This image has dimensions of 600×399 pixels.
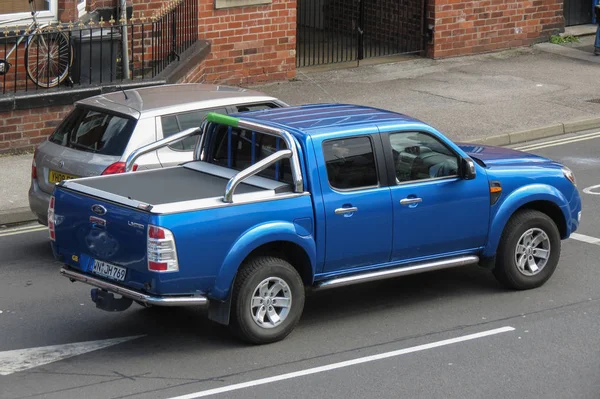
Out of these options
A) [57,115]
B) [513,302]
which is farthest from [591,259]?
[57,115]

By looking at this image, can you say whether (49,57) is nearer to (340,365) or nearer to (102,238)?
(102,238)

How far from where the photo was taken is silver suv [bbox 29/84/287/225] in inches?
440

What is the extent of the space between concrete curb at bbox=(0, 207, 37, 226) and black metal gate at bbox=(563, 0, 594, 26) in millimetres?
15109

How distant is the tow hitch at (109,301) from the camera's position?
880 cm

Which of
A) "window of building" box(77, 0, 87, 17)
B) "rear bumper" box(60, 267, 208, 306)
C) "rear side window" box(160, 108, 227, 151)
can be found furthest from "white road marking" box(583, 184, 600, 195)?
"window of building" box(77, 0, 87, 17)

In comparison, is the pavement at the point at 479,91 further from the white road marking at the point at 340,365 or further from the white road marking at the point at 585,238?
the white road marking at the point at 340,365

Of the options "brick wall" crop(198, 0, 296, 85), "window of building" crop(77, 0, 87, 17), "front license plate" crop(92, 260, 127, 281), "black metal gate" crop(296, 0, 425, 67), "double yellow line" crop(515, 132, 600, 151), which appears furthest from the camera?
"black metal gate" crop(296, 0, 425, 67)

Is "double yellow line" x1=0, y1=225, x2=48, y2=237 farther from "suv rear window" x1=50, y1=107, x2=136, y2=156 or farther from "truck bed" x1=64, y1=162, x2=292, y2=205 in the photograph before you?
"truck bed" x1=64, y1=162, x2=292, y2=205

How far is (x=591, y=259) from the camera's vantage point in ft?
36.7

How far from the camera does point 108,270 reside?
28.2ft

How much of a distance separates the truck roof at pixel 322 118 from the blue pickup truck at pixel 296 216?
17mm

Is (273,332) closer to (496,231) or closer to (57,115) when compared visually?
(496,231)

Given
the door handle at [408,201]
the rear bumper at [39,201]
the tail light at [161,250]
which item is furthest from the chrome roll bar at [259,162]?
the rear bumper at [39,201]

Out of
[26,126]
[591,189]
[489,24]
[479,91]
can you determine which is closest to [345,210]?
[591,189]
